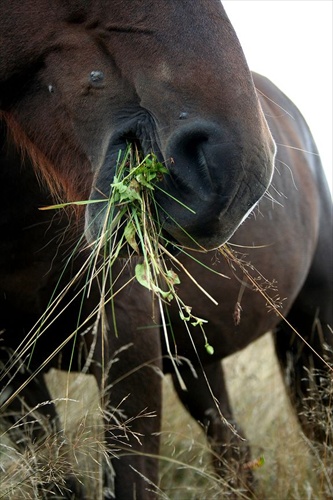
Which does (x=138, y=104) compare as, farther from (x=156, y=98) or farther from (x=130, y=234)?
(x=130, y=234)

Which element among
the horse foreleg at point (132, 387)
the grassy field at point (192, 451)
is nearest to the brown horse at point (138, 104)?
the grassy field at point (192, 451)

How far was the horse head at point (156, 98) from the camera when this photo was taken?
207 cm

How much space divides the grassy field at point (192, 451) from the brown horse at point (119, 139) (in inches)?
9.6

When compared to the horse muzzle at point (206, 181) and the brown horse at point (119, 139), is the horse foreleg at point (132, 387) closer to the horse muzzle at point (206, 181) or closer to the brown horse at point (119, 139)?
the brown horse at point (119, 139)

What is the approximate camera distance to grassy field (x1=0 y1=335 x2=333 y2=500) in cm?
257

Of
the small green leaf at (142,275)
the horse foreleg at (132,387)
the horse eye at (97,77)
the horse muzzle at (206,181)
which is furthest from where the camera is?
the horse foreleg at (132,387)

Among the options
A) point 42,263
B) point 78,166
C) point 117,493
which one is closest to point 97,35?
point 78,166

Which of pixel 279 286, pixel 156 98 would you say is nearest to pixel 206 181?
pixel 156 98

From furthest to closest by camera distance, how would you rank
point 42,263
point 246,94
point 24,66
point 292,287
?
point 292,287 → point 42,263 → point 24,66 → point 246,94

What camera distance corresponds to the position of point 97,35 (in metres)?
2.29

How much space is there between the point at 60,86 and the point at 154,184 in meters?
0.46

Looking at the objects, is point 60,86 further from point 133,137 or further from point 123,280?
point 123,280

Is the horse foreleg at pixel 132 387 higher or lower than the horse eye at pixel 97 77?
lower

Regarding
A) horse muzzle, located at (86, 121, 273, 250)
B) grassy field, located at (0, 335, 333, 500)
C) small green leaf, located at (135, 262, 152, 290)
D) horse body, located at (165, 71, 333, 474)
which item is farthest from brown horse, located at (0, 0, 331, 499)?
horse body, located at (165, 71, 333, 474)
